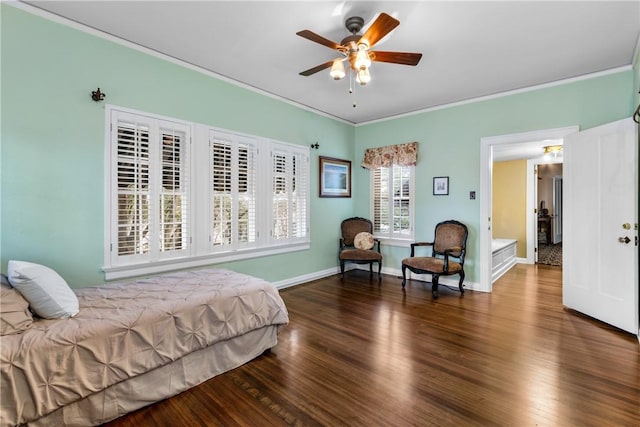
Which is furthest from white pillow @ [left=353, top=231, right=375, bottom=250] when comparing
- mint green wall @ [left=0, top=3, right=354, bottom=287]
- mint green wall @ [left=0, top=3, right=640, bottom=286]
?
mint green wall @ [left=0, top=3, right=354, bottom=287]

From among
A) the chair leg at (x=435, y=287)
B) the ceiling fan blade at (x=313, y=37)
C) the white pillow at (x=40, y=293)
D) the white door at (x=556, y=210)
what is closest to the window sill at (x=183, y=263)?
the white pillow at (x=40, y=293)

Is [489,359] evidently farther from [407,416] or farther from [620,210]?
[620,210]

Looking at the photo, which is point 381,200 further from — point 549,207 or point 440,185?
point 549,207

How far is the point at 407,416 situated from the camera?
5.73 feet

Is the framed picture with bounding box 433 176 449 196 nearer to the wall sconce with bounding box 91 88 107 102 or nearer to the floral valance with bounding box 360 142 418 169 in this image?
the floral valance with bounding box 360 142 418 169

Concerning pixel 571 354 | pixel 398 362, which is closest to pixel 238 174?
pixel 398 362

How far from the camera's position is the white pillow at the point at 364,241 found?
5.03 metres

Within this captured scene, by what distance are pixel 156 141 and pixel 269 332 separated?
221cm

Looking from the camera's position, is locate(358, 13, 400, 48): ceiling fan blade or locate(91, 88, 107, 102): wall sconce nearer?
locate(358, 13, 400, 48): ceiling fan blade

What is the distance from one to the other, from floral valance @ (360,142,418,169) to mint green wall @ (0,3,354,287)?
3127 millimetres

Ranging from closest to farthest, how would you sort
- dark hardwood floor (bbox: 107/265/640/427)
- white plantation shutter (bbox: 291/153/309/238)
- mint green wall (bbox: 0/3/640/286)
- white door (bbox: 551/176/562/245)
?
dark hardwood floor (bbox: 107/265/640/427)
mint green wall (bbox: 0/3/640/286)
white plantation shutter (bbox: 291/153/309/238)
white door (bbox: 551/176/562/245)

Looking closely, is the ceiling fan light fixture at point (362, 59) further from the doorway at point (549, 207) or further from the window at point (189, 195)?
the doorway at point (549, 207)

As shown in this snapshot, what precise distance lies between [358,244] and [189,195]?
9.35 ft

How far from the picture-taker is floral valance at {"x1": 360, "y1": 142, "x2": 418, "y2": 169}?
4.88m
